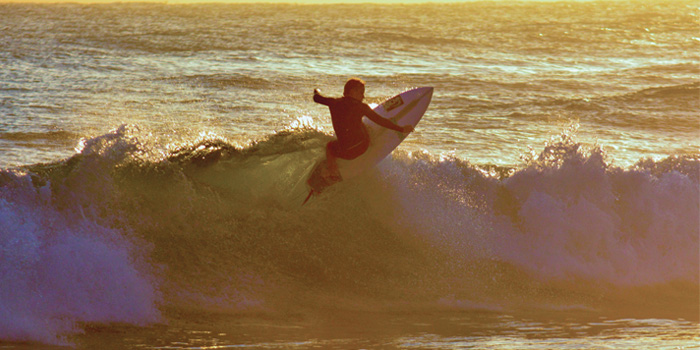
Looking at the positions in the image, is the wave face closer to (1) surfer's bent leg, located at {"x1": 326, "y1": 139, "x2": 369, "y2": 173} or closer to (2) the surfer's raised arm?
(1) surfer's bent leg, located at {"x1": 326, "y1": 139, "x2": 369, "y2": 173}

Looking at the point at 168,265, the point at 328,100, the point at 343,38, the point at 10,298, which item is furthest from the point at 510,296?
the point at 343,38

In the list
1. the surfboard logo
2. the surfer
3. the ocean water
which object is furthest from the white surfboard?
the ocean water

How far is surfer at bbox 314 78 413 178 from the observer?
316 inches

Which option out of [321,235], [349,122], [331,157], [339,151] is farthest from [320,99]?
[321,235]

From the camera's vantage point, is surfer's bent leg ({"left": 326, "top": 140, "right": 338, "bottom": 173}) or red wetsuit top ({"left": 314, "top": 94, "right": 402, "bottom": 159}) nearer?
red wetsuit top ({"left": 314, "top": 94, "right": 402, "bottom": 159})

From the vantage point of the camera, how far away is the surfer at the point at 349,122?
26.3 feet

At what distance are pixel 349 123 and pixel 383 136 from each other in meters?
1.01

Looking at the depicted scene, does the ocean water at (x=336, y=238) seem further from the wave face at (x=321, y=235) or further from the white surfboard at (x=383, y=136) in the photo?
the white surfboard at (x=383, y=136)

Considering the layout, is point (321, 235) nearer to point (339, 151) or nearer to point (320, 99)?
point (339, 151)

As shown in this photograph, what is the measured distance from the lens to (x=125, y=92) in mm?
17969

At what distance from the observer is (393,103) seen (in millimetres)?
9352

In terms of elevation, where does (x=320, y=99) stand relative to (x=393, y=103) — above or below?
below

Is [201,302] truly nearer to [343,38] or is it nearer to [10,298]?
[10,298]

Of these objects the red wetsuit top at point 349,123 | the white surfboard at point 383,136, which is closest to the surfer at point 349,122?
the red wetsuit top at point 349,123
